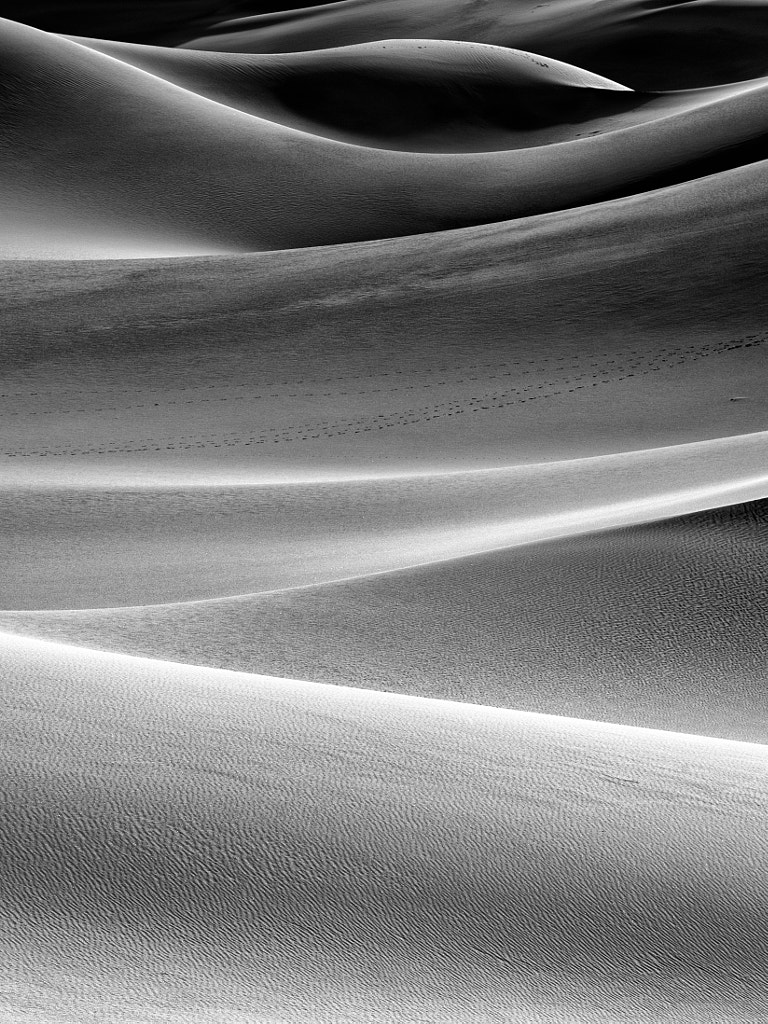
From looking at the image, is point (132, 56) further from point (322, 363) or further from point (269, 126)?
point (322, 363)

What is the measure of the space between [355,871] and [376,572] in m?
4.24

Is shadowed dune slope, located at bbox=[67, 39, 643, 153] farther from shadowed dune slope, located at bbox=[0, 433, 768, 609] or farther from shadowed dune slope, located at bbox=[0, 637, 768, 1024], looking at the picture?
shadowed dune slope, located at bbox=[0, 637, 768, 1024]

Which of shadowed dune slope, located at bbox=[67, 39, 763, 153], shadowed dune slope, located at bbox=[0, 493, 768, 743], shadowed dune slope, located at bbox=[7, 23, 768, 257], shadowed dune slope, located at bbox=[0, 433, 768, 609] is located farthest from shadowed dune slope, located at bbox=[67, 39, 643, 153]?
shadowed dune slope, located at bbox=[0, 493, 768, 743]

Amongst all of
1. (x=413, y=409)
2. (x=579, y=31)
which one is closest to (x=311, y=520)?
(x=413, y=409)

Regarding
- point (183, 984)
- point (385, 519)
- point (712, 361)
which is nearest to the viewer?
→ point (183, 984)

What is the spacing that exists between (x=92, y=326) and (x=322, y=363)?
3.01 m

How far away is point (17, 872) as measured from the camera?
2.70m

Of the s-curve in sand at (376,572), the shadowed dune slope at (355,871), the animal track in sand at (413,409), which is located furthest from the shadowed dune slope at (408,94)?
the shadowed dune slope at (355,871)

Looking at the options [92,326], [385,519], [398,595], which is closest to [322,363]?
[92,326]

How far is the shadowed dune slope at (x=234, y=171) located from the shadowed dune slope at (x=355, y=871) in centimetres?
1642

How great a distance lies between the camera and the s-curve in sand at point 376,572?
2727 mm

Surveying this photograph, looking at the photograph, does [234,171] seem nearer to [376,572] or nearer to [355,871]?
[376,572]

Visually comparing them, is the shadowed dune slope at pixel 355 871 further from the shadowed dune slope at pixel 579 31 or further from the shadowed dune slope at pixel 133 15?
the shadowed dune slope at pixel 133 15

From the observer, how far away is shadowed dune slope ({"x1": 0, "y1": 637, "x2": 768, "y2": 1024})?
100 inches
